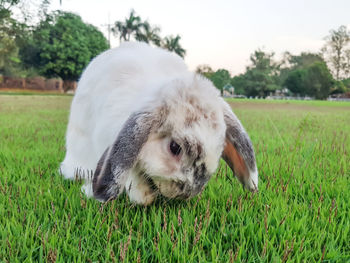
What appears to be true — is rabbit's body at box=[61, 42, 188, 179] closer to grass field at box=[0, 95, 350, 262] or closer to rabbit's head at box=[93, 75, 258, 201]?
rabbit's head at box=[93, 75, 258, 201]

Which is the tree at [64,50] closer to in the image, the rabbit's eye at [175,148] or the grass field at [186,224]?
the grass field at [186,224]

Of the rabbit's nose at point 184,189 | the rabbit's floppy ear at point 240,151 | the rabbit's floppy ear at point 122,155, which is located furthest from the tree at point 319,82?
the rabbit's floppy ear at point 122,155

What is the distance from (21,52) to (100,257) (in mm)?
42739

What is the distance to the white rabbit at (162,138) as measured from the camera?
1.76m

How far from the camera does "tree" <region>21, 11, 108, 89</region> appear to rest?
3697 cm

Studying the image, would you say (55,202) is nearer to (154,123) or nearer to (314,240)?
(154,123)

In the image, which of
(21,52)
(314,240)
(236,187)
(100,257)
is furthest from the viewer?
(21,52)

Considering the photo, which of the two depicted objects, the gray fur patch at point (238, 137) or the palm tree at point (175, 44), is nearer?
the gray fur patch at point (238, 137)

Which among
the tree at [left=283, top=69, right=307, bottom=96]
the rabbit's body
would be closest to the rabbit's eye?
the rabbit's body

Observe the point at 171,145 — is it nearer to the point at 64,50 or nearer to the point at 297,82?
the point at 64,50

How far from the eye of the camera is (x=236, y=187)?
261 centimetres

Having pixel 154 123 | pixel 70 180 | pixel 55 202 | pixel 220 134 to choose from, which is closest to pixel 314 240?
pixel 220 134

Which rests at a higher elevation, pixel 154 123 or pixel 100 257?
pixel 154 123

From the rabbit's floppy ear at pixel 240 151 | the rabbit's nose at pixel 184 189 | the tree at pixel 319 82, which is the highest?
the tree at pixel 319 82
